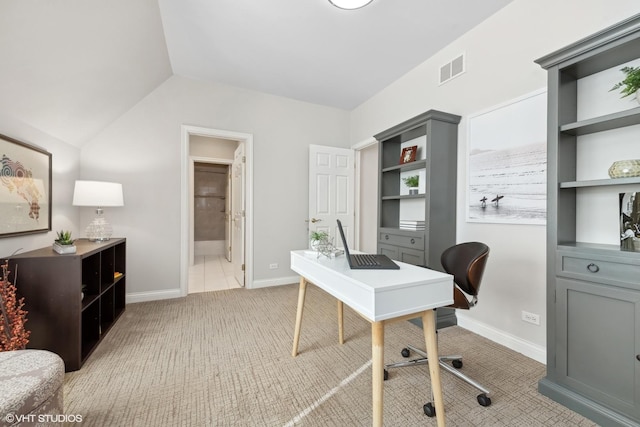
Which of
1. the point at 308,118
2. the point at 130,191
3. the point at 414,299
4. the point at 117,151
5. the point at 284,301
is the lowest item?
the point at 284,301

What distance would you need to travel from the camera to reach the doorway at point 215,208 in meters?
3.52

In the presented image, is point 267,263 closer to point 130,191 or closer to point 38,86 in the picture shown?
point 130,191

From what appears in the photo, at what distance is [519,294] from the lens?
216 cm

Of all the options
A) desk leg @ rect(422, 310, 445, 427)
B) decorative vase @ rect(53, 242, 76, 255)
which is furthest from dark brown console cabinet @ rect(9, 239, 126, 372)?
desk leg @ rect(422, 310, 445, 427)

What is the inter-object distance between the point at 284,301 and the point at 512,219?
8.34ft

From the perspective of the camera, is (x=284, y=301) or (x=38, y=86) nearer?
(x=38, y=86)

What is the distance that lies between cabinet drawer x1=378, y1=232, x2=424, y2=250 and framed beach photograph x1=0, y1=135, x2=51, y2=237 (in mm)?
3192

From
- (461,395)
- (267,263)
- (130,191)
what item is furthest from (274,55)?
(461,395)

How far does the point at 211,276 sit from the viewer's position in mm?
4707

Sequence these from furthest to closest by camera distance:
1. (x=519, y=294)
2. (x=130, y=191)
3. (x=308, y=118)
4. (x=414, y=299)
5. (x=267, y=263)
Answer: (x=308, y=118) → (x=267, y=263) → (x=130, y=191) → (x=519, y=294) → (x=414, y=299)

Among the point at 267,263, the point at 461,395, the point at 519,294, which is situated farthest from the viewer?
the point at 267,263

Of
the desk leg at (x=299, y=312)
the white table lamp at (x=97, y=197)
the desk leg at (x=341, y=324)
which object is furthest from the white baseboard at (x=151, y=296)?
the desk leg at (x=341, y=324)

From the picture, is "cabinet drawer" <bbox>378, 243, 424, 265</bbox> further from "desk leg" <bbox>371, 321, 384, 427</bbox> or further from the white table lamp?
the white table lamp

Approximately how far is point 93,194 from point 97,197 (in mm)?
42
